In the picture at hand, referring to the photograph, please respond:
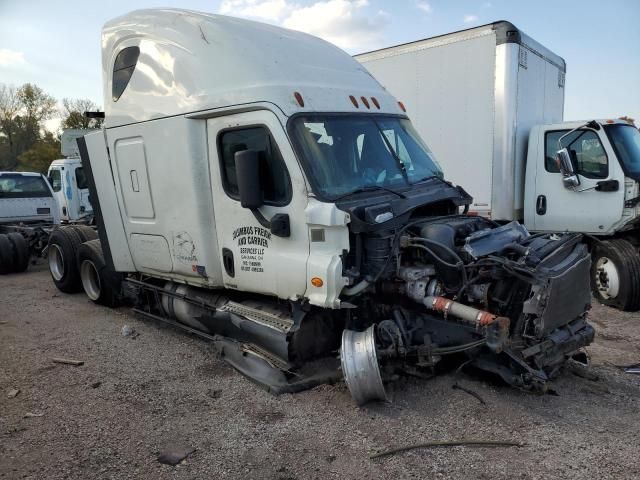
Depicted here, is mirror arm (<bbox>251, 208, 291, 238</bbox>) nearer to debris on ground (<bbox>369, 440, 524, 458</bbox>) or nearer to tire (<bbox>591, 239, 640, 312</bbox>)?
debris on ground (<bbox>369, 440, 524, 458</bbox>)

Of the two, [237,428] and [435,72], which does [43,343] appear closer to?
[237,428]

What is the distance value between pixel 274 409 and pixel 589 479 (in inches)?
90.0

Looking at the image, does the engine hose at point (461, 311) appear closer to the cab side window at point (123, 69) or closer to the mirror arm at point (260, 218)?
the mirror arm at point (260, 218)

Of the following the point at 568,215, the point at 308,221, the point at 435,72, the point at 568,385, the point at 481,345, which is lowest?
the point at 568,385

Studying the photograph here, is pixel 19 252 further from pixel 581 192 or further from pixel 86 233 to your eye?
pixel 581 192

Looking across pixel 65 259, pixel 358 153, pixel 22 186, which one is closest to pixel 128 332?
pixel 65 259

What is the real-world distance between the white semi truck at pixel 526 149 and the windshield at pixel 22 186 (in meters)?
9.69

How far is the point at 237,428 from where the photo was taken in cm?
395

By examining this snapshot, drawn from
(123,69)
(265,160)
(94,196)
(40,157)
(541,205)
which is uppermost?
(123,69)

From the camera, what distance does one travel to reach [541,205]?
7.52 meters

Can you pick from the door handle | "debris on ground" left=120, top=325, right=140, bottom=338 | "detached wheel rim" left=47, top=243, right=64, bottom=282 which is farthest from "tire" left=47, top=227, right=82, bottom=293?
the door handle

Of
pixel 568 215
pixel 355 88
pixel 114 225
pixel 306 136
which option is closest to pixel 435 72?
pixel 568 215

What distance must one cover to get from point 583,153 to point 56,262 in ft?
27.4

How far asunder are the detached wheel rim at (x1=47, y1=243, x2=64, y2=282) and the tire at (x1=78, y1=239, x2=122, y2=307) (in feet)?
2.50
